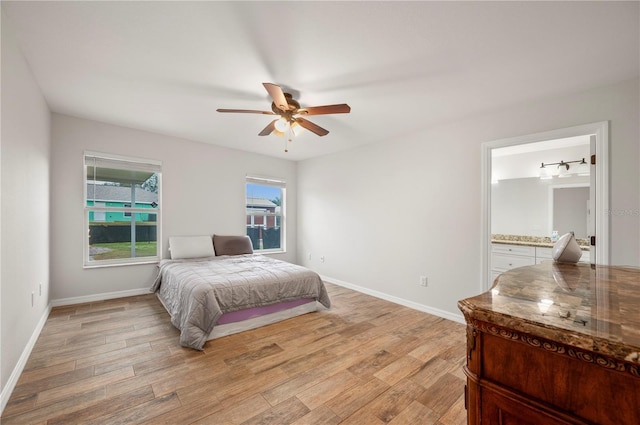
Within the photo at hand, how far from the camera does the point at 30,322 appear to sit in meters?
2.33

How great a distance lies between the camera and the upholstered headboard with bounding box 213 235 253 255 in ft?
14.3

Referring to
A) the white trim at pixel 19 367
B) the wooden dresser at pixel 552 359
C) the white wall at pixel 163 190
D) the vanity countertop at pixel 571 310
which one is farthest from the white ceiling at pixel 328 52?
the white trim at pixel 19 367

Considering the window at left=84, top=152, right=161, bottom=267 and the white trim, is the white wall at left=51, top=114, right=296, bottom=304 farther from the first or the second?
the white trim

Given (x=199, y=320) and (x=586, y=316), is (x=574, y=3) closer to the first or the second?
(x=586, y=316)

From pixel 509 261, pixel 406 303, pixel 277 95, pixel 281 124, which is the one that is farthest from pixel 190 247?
pixel 509 261

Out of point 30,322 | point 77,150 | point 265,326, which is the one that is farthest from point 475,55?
point 77,150

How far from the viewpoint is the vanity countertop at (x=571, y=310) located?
2.04 feet

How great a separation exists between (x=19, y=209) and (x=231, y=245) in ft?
8.62

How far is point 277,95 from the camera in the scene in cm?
220

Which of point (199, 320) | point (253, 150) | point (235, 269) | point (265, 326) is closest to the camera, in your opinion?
point (199, 320)

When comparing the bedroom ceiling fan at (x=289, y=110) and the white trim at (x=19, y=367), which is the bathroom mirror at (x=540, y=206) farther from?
the white trim at (x=19, y=367)

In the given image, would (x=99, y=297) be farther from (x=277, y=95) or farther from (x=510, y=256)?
(x=510, y=256)

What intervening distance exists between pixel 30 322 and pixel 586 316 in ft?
12.4

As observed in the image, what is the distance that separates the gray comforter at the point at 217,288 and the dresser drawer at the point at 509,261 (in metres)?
2.80
